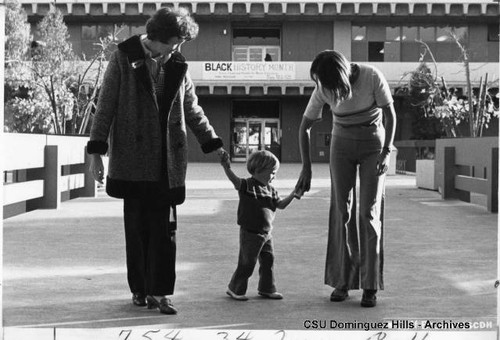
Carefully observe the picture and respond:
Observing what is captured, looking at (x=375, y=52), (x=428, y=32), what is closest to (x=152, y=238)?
(x=428, y=32)

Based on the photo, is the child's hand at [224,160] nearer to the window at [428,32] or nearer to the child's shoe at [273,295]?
the child's shoe at [273,295]

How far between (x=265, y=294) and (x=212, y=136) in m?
0.53

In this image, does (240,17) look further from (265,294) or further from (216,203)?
(216,203)

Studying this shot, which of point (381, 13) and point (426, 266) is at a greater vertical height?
point (381, 13)

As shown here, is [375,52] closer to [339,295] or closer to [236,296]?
[339,295]

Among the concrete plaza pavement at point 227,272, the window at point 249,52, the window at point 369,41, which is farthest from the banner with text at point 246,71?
the concrete plaza pavement at point 227,272

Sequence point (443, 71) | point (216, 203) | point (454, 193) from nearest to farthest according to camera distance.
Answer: point (443, 71), point (216, 203), point (454, 193)

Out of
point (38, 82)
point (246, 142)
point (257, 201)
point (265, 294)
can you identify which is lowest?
point (265, 294)

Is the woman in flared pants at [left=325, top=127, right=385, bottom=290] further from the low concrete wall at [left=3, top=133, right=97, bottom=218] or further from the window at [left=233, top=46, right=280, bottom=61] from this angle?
the low concrete wall at [left=3, top=133, right=97, bottom=218]

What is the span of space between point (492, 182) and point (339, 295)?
3920mm

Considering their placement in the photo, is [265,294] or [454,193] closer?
[265,294]

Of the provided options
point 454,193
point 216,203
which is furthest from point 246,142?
point 454,193

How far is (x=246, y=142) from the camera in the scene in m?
3.15

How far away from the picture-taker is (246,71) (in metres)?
5.24
